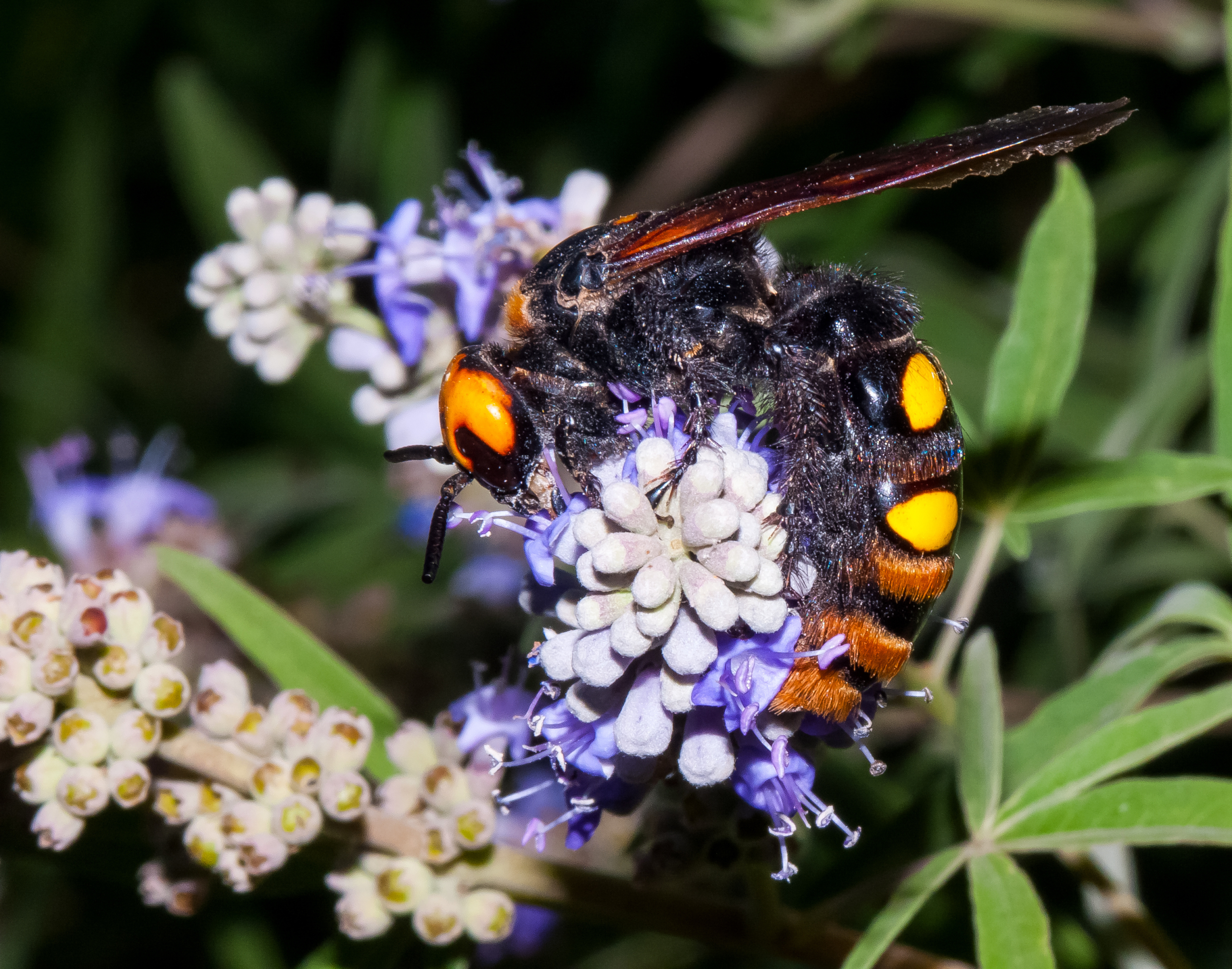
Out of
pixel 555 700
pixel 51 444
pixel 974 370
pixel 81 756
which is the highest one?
pixel 974 370

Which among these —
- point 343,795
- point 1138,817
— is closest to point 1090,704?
point 1138,817

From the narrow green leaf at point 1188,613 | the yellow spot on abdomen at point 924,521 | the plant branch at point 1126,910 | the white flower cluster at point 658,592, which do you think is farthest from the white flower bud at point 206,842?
the narrow green leaf at point 1188,613

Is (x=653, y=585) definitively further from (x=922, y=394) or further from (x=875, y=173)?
(x=875, y=173)

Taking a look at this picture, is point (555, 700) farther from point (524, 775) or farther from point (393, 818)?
point (524, 775)

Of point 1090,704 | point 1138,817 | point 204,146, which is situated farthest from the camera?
point 204,146

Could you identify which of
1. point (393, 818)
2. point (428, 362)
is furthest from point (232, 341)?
point (393, 818)

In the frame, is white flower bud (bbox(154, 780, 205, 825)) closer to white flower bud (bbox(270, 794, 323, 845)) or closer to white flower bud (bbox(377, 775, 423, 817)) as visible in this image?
white flower bud (bbox(270, 794, 323, 845))

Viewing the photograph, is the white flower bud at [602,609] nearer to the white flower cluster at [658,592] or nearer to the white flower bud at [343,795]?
the white flower cluster at [658,592]
